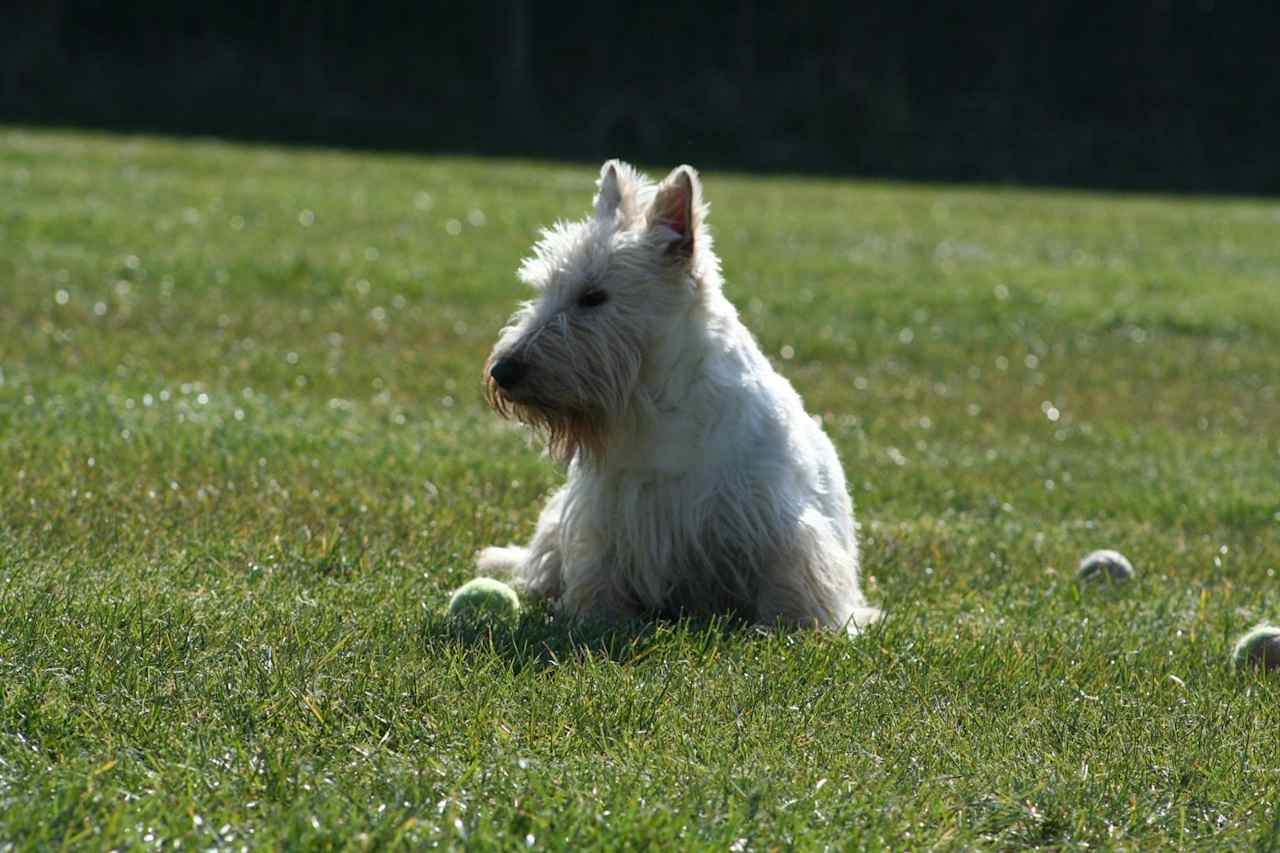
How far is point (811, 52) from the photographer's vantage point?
41469 mm

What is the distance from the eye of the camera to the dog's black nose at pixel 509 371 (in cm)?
514

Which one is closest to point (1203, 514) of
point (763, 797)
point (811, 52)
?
point (763, 797)

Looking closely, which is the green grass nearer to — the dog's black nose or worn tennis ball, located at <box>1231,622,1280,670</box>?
worn tennis ball, located at <box>1231,622,1280,670</box>

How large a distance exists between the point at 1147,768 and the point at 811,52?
39028 millimetres

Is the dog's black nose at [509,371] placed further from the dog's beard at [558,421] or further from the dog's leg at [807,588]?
the dog's leg at [807,588]

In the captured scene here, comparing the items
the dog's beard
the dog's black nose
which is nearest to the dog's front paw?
the dog's beard

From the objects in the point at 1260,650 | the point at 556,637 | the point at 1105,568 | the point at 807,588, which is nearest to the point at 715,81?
the point at 1105,568

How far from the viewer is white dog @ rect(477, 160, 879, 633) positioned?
5.23 metres

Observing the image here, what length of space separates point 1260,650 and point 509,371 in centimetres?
250

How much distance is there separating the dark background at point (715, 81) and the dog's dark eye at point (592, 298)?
2508cm

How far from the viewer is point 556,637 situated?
489 cm

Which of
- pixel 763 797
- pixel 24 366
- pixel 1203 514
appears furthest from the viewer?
pixel 24 366

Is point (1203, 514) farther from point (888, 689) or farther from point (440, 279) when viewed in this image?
point (440, 279)

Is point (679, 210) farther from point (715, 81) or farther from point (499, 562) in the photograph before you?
point (715, 81)
